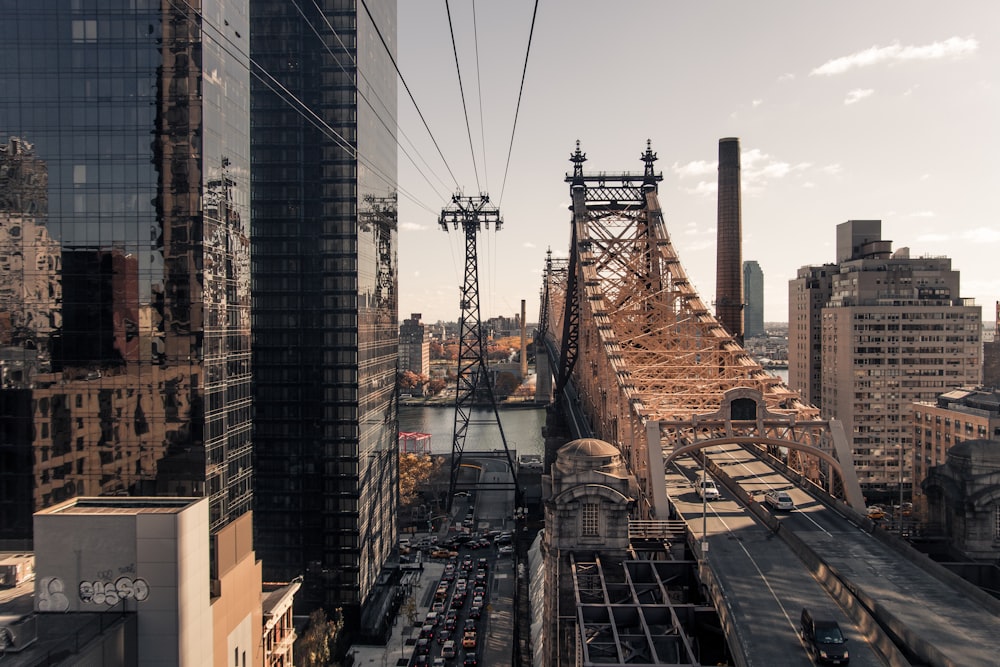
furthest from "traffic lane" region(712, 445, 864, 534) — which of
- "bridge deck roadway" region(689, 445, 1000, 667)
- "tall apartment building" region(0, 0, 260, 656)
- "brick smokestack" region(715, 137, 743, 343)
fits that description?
"brick smokestack" region(715, 137, 743, 343)

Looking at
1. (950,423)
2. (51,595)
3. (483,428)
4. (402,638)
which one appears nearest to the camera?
(51,595)

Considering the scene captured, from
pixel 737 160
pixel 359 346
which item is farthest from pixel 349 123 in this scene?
pixel 737 160

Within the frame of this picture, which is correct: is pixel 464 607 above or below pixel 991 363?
below

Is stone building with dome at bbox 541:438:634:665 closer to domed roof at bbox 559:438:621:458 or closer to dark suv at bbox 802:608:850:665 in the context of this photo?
domed roof at bbox 559:438:621:458

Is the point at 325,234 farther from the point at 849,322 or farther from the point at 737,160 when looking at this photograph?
the point at 849,322

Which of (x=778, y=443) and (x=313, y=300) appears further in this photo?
(x=313, y=300)

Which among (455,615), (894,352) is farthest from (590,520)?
(894,352)

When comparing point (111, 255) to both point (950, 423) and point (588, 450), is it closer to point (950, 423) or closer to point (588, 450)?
point (588, 450)
